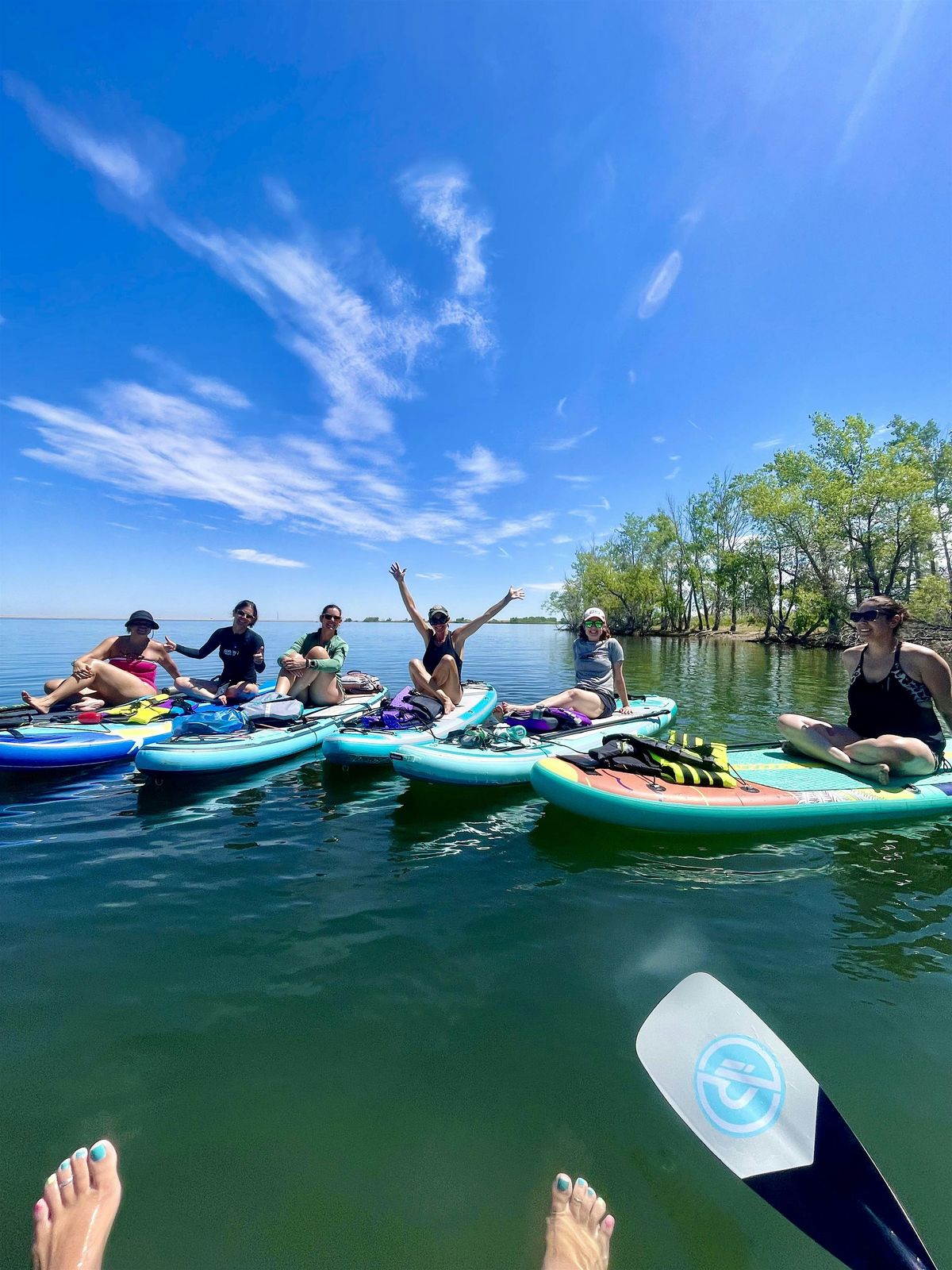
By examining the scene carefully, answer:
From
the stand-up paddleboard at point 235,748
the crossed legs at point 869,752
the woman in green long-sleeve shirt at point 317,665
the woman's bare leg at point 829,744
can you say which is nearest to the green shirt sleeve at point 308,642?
the woman in green long-sleeve shirt at point 317,665

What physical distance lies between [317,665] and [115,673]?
2.94 metres

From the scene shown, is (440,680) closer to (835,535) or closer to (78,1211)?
(78,1211)

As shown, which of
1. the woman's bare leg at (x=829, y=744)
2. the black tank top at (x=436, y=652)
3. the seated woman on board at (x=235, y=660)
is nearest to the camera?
the woman's bare leg at (x=829, y=744)

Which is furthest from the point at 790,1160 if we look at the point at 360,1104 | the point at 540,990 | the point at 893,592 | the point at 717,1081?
the point at 893,592

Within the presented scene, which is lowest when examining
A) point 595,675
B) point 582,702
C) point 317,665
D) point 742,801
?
point 742,801

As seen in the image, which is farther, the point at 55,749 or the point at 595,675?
the point at 595,675

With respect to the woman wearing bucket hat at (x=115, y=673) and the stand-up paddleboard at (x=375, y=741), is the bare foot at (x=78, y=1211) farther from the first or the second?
the woman wearing bucket hat at (x=115, y=673)

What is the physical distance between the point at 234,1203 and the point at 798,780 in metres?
5.38

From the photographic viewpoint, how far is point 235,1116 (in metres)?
2.23

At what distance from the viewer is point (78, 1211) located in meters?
1.84

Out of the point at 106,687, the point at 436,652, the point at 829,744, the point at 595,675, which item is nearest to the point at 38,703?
the point at 106,687

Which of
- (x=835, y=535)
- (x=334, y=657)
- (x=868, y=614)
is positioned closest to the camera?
(x=868, y=614)

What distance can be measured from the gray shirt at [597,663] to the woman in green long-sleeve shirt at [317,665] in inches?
147

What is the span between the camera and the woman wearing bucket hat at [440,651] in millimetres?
7836
